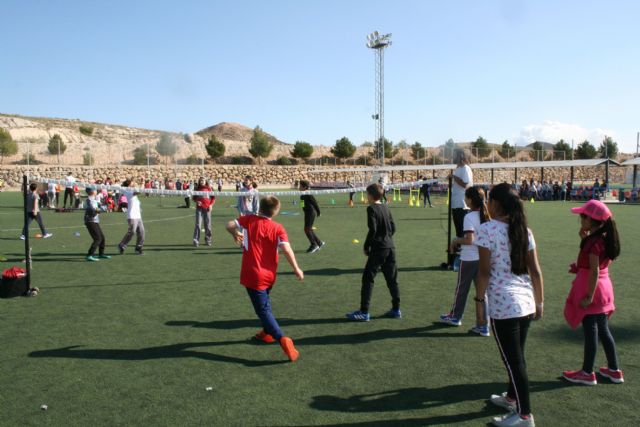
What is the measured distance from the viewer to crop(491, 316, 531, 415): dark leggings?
12.4 ft

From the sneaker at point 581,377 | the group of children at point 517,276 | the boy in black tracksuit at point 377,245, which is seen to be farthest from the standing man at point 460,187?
the group of children at point 517,276

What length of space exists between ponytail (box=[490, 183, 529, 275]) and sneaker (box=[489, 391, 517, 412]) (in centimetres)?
121

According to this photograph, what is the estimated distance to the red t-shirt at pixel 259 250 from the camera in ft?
17.6

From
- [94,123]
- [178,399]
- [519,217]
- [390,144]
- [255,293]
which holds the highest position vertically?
[94,123]

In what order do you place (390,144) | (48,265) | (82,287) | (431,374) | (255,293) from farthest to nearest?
(390,144) → (48,265) → (82,287) → (255,293) → (431,374)

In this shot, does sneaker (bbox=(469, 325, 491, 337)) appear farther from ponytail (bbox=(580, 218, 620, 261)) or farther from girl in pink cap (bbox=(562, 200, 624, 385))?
ponytail (bbox=(580, 218, 620, 261))

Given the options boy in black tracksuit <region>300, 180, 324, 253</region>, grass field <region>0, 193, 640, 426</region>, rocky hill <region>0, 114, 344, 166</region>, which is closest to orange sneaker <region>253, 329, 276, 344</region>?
grass field <region>0, 193, 640, 426</region>

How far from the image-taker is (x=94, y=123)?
421 feet

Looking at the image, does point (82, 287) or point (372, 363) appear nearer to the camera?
point (372, 363)

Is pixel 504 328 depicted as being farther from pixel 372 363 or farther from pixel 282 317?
pixel 282 317

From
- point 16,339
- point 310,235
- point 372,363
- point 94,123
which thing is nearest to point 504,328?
point 372,363

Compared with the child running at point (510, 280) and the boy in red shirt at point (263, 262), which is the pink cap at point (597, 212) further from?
the boy in red shirt at point (263, 262)

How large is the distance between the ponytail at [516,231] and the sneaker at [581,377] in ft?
5.55

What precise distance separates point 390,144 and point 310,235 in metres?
83.2
